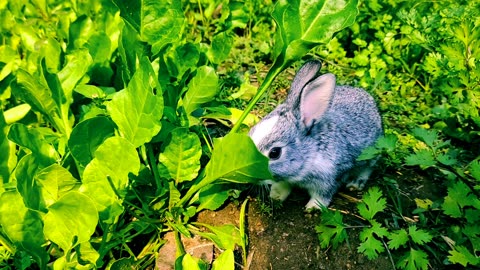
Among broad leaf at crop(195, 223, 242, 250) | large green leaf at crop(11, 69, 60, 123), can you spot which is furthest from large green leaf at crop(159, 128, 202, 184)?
large green leaf at crop(11, 69, 60, 123)

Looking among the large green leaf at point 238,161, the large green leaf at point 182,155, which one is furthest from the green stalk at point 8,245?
the large green leaf at point 238,161

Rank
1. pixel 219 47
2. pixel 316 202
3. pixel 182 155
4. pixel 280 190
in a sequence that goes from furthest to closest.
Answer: pixel 219 47, pixel 280 190, pixel 316 202, pixel 182 155

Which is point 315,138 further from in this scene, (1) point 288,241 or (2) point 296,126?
(1) point 288,241

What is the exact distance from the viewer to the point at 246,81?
3.52m

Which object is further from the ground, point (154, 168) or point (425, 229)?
point (154, 168)

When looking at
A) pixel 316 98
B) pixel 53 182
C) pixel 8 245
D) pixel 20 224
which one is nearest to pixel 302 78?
pixel 316 98

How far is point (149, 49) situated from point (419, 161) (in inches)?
58.8

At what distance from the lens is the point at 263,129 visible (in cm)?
272

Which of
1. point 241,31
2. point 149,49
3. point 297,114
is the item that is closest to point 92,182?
point 149,49

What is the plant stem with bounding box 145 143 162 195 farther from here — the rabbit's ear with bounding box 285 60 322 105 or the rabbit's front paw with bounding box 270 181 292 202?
the rabbit's ear with bounding box 285 60 322 105

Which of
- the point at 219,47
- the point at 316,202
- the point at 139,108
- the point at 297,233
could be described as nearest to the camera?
the point at 139,108

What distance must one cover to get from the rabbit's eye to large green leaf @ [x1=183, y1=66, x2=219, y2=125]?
440mm

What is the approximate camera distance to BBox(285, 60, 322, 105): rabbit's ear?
2.82 metres

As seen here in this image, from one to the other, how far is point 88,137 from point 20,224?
482 mm
